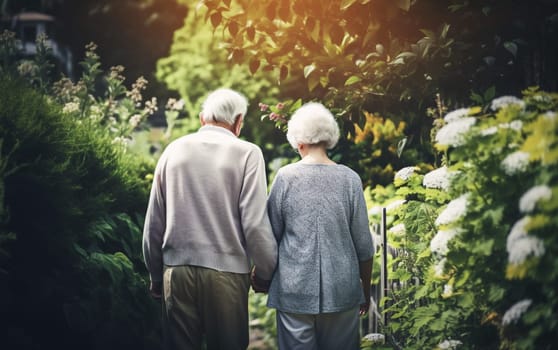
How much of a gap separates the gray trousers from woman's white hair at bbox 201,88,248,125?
1205 mm

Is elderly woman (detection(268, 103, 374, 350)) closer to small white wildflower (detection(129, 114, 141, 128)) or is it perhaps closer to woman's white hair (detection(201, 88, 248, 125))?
woman's white hair (detection(201, 88, 248, 125))

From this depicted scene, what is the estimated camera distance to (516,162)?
284cm

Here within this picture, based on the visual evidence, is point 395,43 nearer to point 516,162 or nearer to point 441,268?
point 441,268

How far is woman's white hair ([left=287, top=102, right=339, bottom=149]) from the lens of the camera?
4.08 metres

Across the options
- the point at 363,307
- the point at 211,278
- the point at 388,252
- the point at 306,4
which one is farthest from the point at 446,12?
the point at 211,278

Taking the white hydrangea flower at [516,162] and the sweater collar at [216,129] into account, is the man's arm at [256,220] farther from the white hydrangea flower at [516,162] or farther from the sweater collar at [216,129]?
the white hydrangea flower at [516,162]

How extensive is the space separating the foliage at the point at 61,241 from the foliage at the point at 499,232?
7.37 ft

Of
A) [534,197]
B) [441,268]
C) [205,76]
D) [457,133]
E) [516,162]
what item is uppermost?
[205,76]

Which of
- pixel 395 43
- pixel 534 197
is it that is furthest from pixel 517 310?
pixel 395 43

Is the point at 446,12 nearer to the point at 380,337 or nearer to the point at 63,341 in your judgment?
the point at 380,337

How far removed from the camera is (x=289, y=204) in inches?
157

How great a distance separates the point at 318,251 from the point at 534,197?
1527 millimetres

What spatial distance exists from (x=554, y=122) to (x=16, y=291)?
3121 mm

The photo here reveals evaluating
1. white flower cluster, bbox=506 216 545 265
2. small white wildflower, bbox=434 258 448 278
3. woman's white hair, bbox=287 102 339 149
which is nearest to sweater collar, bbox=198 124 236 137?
woman's white hair, bbox=287 102 339 149
